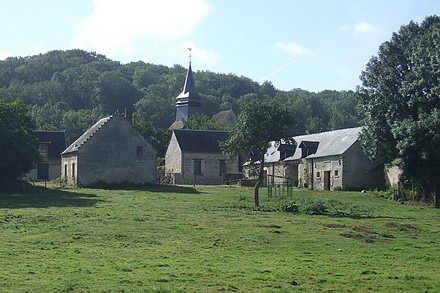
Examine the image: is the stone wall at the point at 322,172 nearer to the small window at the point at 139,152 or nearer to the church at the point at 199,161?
the church at the point at 199,161

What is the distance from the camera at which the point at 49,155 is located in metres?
69.9

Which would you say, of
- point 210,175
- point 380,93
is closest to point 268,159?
point 210,175

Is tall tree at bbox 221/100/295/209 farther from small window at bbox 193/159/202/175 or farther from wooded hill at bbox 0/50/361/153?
wooded hill at bbox 0/50/361/153

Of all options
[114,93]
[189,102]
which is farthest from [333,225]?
[114,93]

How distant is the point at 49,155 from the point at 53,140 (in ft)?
7.79

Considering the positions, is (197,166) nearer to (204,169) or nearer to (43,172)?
(204,169)

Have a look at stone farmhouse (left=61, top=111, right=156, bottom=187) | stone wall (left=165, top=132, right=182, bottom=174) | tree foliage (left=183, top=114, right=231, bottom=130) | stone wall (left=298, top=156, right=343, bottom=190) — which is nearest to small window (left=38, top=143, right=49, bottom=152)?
stone wall (left=165, top=132, right=182, bottom=174)

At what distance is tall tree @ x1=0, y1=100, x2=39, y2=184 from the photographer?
4466 centimetres

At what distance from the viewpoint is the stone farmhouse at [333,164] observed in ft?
181

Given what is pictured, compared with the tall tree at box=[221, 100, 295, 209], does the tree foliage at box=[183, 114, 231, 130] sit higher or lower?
higher

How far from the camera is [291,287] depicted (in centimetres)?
1571

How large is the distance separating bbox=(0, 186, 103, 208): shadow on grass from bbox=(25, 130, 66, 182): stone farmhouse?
22.0 m

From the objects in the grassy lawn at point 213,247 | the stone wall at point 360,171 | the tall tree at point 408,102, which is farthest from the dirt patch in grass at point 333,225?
the stone wall at point 360,171

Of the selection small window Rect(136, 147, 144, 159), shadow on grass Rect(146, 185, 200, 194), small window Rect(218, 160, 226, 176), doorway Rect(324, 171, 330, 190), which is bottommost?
shadow on grass Rect(146, 185, 200, 194)
